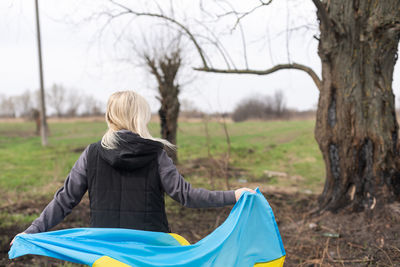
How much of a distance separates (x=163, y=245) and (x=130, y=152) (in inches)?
27.9

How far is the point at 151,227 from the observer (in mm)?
2475

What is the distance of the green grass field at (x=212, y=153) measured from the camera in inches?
385

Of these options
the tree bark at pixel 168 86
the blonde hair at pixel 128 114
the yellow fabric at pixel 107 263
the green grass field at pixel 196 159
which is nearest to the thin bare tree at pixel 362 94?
the green grass field at pixel 196 159

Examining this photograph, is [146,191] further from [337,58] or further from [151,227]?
[337,58]

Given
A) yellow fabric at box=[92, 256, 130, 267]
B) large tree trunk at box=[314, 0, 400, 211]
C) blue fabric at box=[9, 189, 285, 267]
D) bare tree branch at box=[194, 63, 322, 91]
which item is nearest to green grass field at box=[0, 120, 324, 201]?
bare tree branch at box=[194, 63, 322, 91]

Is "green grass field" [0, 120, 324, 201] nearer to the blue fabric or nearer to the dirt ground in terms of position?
the dirt ground

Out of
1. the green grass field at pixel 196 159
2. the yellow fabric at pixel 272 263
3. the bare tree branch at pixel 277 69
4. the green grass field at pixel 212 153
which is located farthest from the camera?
the green grass field at pixel 212 153

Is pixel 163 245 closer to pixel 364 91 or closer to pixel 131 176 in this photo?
pixel 131 176

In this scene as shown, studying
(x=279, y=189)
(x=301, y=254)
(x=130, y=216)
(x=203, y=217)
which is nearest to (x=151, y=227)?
(x=130, y=216)

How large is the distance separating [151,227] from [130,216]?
0.16 m

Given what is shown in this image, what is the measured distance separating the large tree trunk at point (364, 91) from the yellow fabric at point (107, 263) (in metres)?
4.15

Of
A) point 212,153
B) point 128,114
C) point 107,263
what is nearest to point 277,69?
point 128,114

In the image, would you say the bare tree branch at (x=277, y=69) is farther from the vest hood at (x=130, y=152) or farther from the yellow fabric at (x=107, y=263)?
the yellow fabric at (x=107, y=263)

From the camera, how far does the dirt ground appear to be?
4.36 meters
